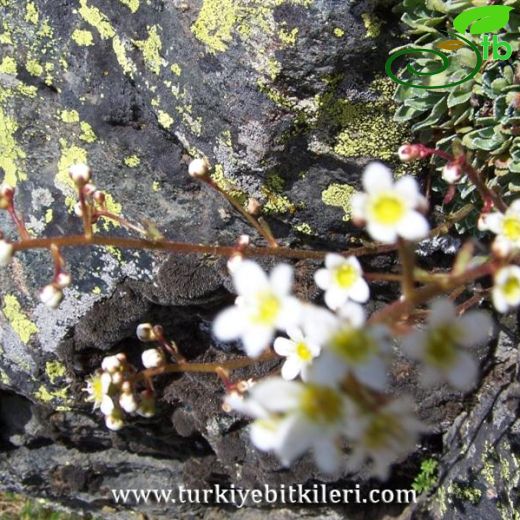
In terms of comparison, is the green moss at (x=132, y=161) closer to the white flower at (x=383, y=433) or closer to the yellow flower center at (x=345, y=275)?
the yellow flower center at (x=345, y=275)

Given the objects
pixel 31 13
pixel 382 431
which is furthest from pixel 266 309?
pixel 31 13

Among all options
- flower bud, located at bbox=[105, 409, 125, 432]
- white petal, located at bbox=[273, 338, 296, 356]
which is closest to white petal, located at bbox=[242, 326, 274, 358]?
flower bud, located at bbox=[105, 409, 125, 432]

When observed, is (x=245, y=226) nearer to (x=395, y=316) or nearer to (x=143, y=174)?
(x=143, y=174)

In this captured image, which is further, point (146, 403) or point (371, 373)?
point (146, 403)

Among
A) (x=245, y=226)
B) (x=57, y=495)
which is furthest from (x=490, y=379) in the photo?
(x=57, y=495)

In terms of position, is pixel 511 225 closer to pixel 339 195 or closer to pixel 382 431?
pixel 382 431

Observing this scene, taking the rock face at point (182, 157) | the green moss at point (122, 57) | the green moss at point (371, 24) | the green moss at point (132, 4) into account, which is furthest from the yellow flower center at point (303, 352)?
the green moss at point (132, 4)

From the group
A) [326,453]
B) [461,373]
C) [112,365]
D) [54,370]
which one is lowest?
[326,453]
